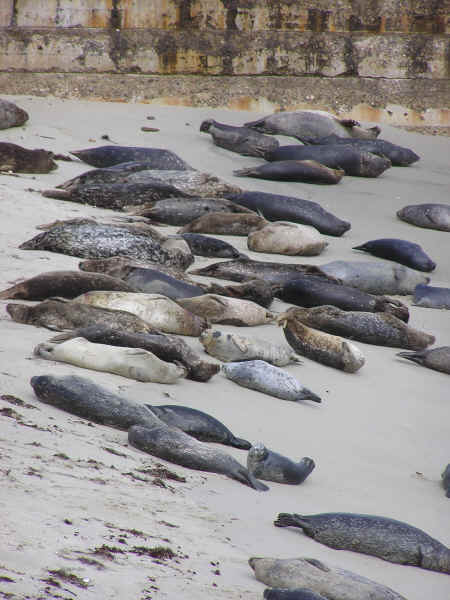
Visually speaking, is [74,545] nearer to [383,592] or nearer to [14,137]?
[383,592]

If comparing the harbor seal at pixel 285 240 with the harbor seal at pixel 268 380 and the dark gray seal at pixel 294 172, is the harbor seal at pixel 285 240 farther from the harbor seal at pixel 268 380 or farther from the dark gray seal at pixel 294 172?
the harbor seal at pixel 268 380

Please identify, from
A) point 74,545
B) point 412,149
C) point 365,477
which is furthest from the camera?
point 412,149

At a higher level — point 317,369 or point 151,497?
point 151,497

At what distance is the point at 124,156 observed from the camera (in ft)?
30.8

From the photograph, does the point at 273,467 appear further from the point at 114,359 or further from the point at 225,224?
the point at 225,224

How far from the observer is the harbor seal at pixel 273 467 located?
10.2ft

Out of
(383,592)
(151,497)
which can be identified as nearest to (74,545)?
(151,497)

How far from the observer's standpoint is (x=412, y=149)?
1190cm

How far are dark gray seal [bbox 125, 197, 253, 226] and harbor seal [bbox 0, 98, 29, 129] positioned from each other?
3067mm

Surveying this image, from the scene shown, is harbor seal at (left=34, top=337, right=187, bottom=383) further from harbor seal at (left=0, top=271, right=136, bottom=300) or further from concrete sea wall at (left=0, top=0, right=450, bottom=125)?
concrete sea wall at (left=0, top=0, right=450, bottom=125)

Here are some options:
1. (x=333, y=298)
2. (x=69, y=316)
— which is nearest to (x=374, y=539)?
(x=69, y=316)

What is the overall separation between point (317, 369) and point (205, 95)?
8.28 m

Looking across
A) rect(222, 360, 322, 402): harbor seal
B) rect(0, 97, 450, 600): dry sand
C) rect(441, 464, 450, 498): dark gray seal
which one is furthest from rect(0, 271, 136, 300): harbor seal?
rect(441, 464, 450, 498): dark gray seal

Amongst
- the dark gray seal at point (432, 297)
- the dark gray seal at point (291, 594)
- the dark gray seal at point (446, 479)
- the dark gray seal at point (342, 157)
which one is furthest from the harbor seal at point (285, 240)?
the dark gray seal at point (291, 594)
